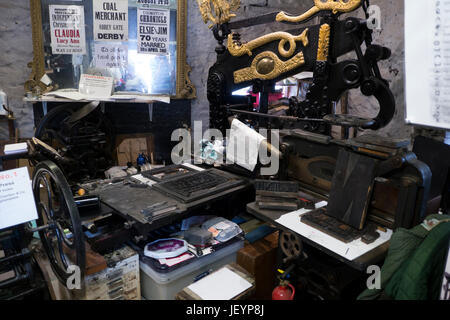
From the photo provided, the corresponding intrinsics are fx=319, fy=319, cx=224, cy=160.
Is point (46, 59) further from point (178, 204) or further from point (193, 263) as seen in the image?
point (193, 263)

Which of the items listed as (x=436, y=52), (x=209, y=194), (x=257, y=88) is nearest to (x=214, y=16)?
(x=257, y=88)

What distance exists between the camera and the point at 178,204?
7.29 feet

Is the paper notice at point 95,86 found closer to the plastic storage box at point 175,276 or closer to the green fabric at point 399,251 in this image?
the plastic storage box at point 175,276


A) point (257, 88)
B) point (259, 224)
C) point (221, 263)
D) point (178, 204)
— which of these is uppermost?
point (257, 88)

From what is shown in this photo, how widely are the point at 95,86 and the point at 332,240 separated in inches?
148

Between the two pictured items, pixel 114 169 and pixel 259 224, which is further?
pixel 114 169

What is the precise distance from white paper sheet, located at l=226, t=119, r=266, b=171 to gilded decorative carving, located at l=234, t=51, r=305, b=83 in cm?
41

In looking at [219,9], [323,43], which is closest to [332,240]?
[323,43]

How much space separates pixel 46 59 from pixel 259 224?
137 inches

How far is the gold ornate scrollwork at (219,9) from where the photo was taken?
9.24ft

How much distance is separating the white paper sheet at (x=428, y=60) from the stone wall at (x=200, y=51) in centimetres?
157

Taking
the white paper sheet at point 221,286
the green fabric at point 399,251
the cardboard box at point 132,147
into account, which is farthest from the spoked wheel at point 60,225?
the cardboard box at point 132,147

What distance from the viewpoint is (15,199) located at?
1929mm
